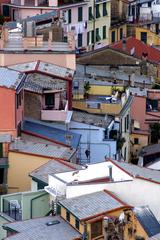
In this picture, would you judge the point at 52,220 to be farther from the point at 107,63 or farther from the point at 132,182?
the point at 107,63

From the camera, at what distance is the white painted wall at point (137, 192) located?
32.3 meters

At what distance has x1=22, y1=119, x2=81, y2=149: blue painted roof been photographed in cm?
4162

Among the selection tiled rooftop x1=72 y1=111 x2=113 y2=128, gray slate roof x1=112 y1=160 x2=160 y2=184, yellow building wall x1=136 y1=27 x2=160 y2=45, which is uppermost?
yellow building wall x1=136 y1=27 x2=160 y2=45

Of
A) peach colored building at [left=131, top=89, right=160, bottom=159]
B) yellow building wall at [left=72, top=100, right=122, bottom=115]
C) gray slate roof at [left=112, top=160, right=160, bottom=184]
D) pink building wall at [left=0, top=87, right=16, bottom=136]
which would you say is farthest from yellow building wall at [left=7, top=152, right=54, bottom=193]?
peach colored building at [left=131, top=89, right=160, bottom=159]

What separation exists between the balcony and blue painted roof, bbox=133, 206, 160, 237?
44.8 feet

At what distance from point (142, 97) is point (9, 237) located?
70.9 feet

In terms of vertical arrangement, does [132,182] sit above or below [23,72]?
below

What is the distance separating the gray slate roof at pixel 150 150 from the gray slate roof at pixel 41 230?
601 inches

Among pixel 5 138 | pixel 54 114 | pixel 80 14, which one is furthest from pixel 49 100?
pixel 80 14

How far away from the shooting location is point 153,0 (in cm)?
7988

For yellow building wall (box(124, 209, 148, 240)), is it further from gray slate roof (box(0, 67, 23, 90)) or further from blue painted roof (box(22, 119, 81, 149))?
gray slate roof (box(0, 67, 23, 90))

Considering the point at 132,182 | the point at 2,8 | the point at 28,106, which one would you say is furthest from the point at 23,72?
the point at 2,8

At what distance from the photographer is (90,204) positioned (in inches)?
1227

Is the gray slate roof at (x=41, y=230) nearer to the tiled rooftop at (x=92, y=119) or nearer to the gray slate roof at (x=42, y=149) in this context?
the gray slate roof at (x=42, y=149)
